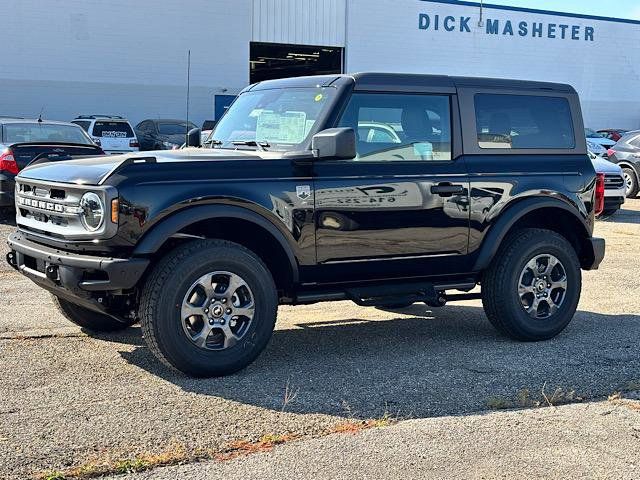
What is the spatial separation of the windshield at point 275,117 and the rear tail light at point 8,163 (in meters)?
5.81

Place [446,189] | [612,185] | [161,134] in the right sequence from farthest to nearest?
[161,134] < [612,185] < [446,189]

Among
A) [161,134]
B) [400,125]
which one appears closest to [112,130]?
[161,134]

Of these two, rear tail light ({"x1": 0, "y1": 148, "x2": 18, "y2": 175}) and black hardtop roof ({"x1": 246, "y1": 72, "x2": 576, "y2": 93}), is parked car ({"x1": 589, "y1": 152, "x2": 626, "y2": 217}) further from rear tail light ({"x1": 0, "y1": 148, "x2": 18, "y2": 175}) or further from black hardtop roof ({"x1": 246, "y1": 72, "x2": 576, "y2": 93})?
rear tail light ({"x1": 0, "y1": 148, "x2": 18, "y2": 175})

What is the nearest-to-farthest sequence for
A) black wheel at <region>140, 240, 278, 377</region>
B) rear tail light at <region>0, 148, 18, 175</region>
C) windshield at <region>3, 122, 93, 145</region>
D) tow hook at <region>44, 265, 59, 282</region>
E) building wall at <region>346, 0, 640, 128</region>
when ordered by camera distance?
black wheel at <region>140, 240, 278, 377</region>
tow hook at <region>44, 265, 59, 282</region>
rear tail light at <region>0, 148, 18, 175</region>
windshield at <region>3, 122, 93, 145</region>
building wall at <region>346, 0, 640, 128</region>

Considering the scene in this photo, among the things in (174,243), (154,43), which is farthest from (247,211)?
(154,43)

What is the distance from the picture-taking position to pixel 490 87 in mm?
6336

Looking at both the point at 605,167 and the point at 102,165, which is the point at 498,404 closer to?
the point at 102,165

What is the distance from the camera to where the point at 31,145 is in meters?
11.7

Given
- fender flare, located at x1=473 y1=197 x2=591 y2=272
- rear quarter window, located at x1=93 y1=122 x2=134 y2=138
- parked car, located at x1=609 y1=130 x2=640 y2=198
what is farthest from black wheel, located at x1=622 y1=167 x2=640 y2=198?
fender flare, located at x1=473 y1=197 x2=591 y2=272

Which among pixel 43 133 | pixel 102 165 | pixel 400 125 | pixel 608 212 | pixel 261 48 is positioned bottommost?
pixel 608 212

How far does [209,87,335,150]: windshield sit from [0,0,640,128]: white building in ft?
73.9

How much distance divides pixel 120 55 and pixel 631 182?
58.6 feet

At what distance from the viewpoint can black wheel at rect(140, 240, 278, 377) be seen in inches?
192

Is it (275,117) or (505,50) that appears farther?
(505,50)
